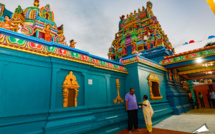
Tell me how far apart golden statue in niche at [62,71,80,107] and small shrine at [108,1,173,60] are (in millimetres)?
8523

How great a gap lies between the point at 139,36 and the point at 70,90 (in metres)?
10.5

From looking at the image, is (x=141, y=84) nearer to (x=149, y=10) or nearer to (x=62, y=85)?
(x=62, y=85)

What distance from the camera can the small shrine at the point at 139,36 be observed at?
36.5ft

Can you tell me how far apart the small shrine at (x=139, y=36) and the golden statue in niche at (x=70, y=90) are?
852cm

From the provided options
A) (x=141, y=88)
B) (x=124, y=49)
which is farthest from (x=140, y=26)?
(x=141, y=88)

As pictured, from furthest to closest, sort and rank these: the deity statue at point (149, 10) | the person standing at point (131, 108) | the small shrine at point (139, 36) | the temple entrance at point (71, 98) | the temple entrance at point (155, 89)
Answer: the deity statue at point (149, 10), the small shrine at point (139, 36), the temple entrance at point (155, 89), the person standing at point (131, 108), the temple entrance at point (71, 98)

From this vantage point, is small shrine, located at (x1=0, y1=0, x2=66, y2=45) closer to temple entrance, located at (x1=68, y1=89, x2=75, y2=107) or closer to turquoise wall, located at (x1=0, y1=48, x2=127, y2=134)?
turquoise wall, located at (x1=0, y1=48, x2=127, y2=134)

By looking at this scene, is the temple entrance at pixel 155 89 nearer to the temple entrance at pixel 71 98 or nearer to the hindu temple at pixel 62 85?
the hindu temple at pixel 62 85

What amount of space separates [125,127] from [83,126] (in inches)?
91.0

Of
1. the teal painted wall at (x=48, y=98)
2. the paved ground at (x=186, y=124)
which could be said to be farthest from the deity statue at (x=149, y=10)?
the teal painted wall at (x=48, y=98)

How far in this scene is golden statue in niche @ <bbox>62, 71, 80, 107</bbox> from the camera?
3.28 m

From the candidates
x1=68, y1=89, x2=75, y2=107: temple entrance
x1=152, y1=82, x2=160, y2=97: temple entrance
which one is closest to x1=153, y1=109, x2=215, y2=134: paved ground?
x1=152, y1=82, x2=160, y2=97: temple entrance

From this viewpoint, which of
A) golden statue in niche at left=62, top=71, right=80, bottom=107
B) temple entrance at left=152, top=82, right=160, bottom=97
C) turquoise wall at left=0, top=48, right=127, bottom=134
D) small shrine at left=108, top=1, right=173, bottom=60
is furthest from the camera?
small shrine at left=108, top=1, right=173, bottom=60

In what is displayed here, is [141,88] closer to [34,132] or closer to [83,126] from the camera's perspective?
[83,126]
